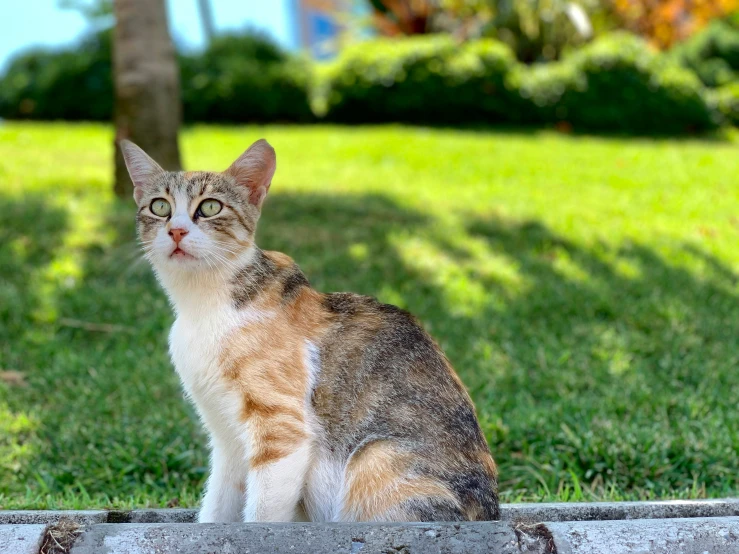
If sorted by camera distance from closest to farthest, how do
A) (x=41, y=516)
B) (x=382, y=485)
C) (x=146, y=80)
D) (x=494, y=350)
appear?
(x=382, y=485) < (x=41, y=516) < (x=494, y=350) < (x=146, y=80)

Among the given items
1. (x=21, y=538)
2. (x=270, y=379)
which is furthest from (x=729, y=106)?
(x=21, y=538)

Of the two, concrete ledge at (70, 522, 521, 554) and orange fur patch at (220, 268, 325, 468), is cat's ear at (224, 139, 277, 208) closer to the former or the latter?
orange fur patch at (220, 268, 325, 468)

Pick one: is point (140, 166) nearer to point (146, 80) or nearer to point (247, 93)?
point (146, 80)

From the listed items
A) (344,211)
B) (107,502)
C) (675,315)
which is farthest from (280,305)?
(344,211)

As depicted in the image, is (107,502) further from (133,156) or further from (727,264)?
(727,264)

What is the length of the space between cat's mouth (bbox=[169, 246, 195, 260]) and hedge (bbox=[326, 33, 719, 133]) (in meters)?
11.1

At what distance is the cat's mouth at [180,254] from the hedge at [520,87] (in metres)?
11.1

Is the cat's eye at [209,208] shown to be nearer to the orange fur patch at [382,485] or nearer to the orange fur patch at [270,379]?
the orange fur patch at [270,379]

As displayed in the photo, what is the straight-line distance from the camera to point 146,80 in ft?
23.7

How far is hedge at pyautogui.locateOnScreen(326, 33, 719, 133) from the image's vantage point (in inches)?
522

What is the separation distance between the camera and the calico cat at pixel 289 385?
261cm

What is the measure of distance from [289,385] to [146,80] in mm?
5305

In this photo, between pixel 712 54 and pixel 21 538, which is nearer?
pixel 21 538

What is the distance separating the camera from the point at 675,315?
566 cm
